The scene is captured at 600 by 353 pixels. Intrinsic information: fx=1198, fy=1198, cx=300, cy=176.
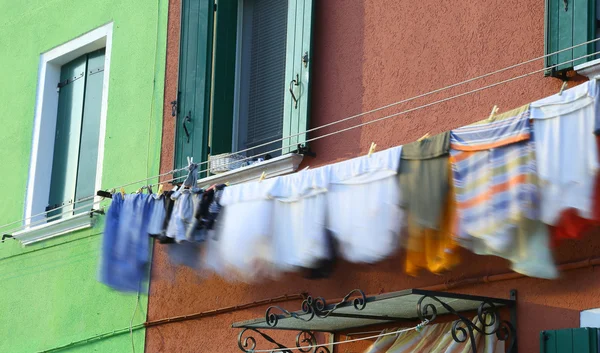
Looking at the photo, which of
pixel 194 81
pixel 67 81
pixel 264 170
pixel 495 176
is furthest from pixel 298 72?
pixel 67 81

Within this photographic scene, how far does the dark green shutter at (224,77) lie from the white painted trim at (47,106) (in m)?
1.50

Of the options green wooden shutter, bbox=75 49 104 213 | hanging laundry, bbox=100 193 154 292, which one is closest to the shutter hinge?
green wooden shutter, bbox=75 49 104 213

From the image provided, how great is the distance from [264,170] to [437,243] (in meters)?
2.15

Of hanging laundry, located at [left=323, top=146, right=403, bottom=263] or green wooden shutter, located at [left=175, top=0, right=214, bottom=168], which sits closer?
hanging laundry, located at [left=323, top=146, right=403, bottom=263]

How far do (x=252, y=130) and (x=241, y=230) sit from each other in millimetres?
1803

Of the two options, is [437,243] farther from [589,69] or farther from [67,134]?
[67,134]

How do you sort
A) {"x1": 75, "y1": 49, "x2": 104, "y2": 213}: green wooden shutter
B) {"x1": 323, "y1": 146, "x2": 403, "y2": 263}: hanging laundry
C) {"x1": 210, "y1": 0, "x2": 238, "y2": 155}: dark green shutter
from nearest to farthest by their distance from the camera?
{"x1": 323, "y1": 146, "x2": 403, "y2": 263}: hanging laundry < {"x1": 210, "y1": 0, "x2": 238, "y2": 155}: dark green shutter < {"x1": 75, "y1": 49, "x2": 104, "y2": 213}: green wooden shutter

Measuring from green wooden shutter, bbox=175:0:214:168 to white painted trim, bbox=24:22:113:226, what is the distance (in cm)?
119

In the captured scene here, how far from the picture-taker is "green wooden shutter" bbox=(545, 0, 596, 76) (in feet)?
22.1

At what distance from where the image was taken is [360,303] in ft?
22.2

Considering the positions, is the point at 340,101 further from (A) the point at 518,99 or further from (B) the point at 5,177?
(B) the point at 5,177

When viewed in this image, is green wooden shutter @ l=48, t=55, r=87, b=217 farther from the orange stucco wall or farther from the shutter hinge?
the orange stucco wall

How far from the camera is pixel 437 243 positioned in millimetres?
6602

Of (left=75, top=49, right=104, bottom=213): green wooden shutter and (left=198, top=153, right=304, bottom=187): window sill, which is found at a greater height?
(left=75, top=49, right=104, bottom=213): green wooden shutter
